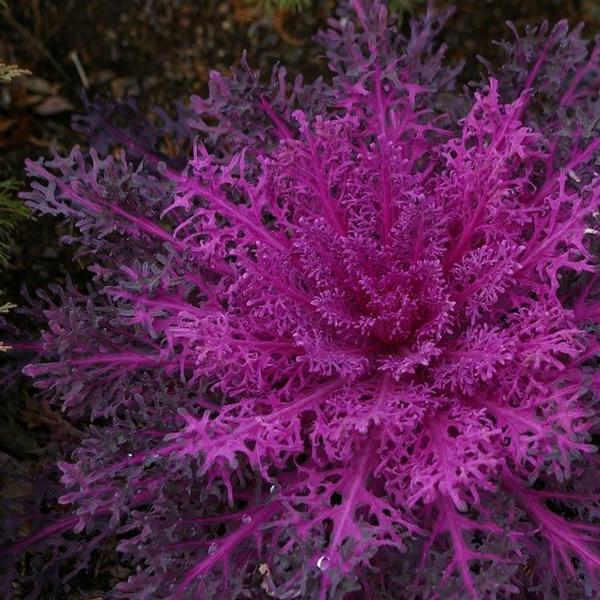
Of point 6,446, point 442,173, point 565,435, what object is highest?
point 442,173

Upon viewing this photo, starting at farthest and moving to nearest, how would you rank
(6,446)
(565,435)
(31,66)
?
(31,66)
(6,446)
(565,435)

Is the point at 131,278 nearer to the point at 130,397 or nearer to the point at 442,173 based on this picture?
the point at 130,397

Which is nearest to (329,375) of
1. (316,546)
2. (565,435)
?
(316,546)

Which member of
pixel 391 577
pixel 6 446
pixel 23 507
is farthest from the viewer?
pixel 6 446

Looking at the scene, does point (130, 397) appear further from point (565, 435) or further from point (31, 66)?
point (31, 66)

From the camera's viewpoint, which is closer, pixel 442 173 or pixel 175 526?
pixel 175 526

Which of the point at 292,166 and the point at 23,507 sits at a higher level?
the point at 292,166

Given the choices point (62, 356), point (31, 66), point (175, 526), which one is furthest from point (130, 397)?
point (31, 66)
